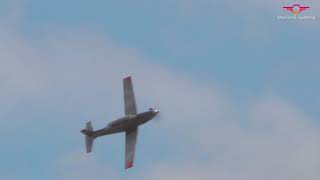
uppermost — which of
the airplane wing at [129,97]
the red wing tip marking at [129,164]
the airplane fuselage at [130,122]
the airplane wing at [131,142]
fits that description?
the airplane wing at [129,97]

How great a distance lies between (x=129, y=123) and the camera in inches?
5084

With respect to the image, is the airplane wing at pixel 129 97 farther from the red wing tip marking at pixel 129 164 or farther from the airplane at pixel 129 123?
the red wing tip marking at pixel 129 164

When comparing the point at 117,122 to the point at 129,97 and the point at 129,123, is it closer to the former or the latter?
the point at 129,123

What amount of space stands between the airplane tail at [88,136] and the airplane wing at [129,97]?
6.79 meters

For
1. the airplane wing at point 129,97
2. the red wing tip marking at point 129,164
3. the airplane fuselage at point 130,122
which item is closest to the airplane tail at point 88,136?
the airplane fuselage at point 130,122

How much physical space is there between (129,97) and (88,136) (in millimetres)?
8696

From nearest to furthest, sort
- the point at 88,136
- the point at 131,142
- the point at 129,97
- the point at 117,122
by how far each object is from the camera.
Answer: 1. the point at 117,122
2. the point at 131,142
3. the point at 129,97
4. the point at 88,136


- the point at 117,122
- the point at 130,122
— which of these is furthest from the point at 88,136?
the point at 130,122

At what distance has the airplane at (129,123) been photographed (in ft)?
422

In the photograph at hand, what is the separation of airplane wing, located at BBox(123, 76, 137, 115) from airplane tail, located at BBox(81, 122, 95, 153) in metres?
6.79

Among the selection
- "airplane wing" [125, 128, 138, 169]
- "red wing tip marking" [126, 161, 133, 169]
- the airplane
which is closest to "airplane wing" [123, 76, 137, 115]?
the airplane

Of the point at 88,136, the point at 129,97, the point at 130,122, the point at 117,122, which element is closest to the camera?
the point at 130,122

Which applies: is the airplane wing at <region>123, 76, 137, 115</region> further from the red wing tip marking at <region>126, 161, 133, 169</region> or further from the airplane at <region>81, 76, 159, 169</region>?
the red wing tip marking at <region>126, 161, 133, 169</region>

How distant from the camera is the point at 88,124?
13425 cm
